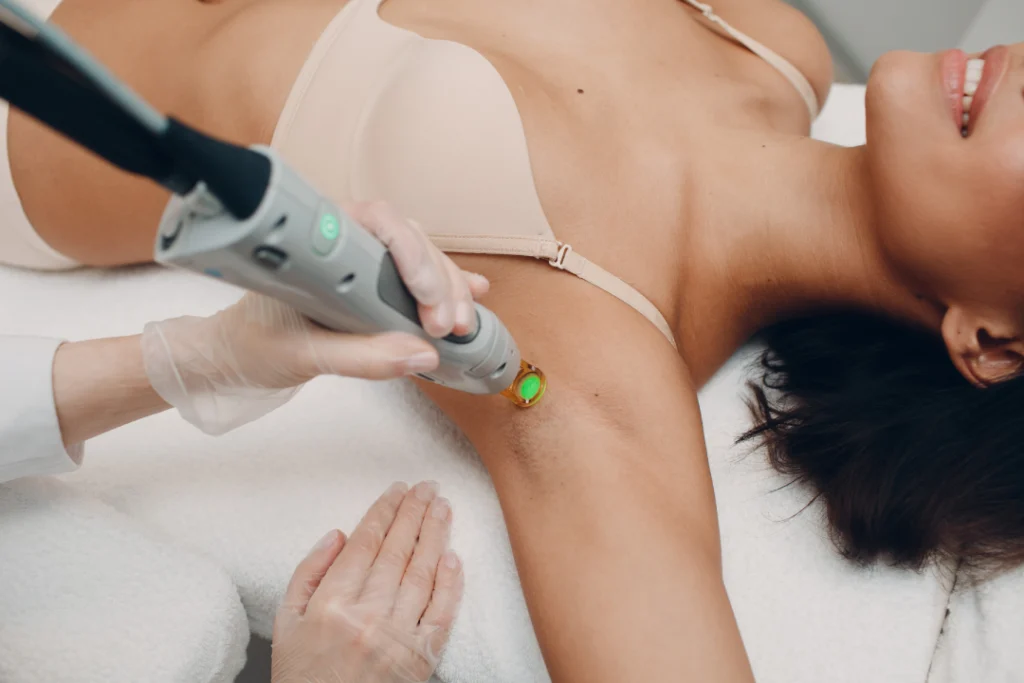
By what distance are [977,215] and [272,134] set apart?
73 cm

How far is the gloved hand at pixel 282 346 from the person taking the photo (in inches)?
18.7

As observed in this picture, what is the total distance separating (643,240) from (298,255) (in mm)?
447

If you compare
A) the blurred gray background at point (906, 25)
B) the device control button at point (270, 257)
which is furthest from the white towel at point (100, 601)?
the blurred gray background at point (906, 25)

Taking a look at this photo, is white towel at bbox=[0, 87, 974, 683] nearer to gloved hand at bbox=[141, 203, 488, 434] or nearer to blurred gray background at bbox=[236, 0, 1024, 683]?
gloved hand at bbox=[141, 203, 488, 434]

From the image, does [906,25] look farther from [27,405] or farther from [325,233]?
[27,405]

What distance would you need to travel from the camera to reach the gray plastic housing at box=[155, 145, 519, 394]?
35cm

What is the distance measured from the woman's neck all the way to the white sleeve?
0.65 metres

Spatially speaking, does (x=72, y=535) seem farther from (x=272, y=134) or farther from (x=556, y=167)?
(x=556, y=167)

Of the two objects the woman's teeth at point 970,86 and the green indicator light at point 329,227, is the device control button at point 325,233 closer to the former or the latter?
the green indicator light at point 329,227

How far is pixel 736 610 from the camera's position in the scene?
77 centimetres

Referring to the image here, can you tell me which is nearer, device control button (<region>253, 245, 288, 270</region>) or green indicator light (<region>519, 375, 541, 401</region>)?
device control button (<region>253, 245, 288, 270</region>)

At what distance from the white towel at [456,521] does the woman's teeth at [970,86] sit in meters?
0.41

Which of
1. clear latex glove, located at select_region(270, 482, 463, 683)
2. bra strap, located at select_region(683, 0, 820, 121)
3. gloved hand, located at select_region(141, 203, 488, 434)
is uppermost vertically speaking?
bra strap, located at select_region(683, 0, 820, 121)

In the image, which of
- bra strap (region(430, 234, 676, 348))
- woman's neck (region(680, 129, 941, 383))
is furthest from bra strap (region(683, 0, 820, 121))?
bra strap (region(430, 234, 676, 348))
